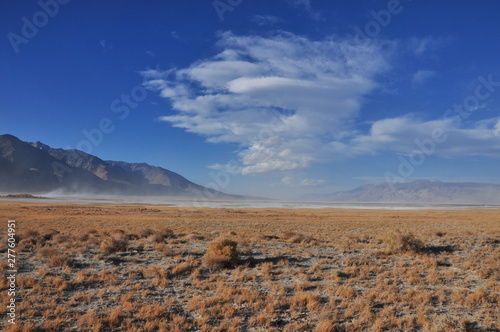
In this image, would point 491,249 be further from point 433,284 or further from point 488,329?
point 488,329

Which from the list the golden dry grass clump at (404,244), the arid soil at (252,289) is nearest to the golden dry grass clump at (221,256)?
the arid soil at (252,289)

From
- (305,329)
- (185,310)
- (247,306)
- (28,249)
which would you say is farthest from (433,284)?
(28,249)

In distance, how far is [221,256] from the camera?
13.8m

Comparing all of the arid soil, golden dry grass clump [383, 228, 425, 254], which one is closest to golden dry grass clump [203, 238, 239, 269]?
the arid soil

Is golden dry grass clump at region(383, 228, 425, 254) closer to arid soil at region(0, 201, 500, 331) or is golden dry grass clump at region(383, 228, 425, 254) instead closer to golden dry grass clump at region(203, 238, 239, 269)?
arid soil at region(0, 201, 500, 331)

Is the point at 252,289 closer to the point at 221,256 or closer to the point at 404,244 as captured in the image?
the point at 221,256

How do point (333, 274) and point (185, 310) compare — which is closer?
point (185, 310)

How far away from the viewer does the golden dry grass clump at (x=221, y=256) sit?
13.6 metres

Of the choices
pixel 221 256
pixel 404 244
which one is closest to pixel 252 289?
pixel 221 256

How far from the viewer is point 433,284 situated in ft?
38.0

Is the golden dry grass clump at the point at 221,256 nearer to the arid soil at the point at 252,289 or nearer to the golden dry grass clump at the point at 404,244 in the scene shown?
the arid soil at the point at 252,289

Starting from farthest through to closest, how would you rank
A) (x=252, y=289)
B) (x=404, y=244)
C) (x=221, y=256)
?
(x=404, y=244) → (x=221, y=256) → (x=252, y=289)

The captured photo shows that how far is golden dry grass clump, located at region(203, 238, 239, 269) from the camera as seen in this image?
44.5ft

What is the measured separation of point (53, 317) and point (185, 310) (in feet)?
11.3
